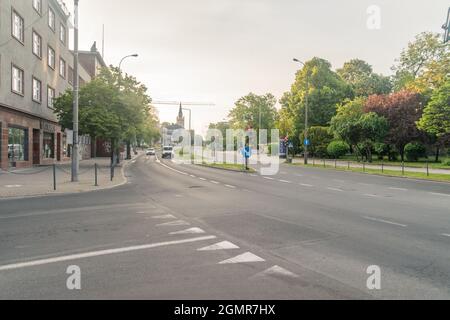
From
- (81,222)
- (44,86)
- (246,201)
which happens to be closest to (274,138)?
(44,86)

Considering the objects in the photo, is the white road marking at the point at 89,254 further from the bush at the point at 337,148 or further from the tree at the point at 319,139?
the tree at the point at 319,139

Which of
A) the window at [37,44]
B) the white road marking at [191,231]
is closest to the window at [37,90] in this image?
the window at [37,44]

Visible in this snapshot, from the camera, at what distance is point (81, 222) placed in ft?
29.0

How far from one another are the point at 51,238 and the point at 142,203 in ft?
16.2

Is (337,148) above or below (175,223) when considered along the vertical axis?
above

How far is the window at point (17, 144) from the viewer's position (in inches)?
981

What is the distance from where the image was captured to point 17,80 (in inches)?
1011

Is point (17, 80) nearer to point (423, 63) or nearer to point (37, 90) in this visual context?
point (37, 90)

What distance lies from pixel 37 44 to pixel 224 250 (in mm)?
29743

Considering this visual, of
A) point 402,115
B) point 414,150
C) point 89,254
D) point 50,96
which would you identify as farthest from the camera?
point 414,150

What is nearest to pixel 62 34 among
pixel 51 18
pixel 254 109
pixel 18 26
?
pixel 51 18

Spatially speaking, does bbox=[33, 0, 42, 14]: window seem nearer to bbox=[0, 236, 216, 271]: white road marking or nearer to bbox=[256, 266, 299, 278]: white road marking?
bbox=[0, 236, 216, 271]: white road marking

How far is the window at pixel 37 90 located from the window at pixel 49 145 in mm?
3685

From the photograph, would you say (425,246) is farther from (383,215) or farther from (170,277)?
(170,277)
